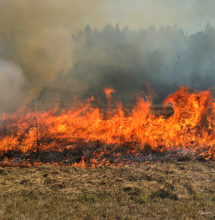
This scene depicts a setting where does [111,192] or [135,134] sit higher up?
[135,134]

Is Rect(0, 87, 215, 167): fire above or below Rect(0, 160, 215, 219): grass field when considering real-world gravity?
above

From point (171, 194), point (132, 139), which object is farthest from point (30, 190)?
point (132, 139)

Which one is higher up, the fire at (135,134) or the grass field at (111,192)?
the fire at (135,134)

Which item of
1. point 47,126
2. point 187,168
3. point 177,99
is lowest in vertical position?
point 187,168

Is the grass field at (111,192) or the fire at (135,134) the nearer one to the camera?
the grass field at (111,192)

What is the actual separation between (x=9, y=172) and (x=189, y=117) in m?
13.8

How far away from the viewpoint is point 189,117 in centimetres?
1797

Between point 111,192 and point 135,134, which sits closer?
point 111,192

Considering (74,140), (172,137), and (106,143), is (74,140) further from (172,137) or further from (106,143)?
(172,137)

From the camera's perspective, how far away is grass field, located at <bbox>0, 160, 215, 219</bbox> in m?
6.57

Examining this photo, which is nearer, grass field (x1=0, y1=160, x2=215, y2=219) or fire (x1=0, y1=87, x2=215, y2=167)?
grass field (x1=0, y1=160, x2=215, y2=219)

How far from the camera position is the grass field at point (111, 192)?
6.57 metres

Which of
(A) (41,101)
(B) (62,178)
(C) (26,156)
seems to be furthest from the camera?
(A) (41,101)

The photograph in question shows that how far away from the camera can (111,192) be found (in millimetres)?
8594
